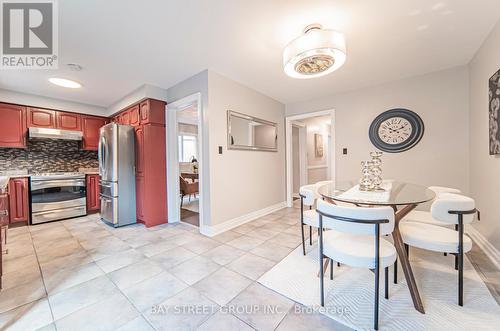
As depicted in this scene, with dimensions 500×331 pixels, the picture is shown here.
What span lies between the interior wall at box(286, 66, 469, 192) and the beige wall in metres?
0.14

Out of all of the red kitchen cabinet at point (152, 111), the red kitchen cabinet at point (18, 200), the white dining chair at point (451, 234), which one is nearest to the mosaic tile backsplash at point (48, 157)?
the red kitchen cabinet at point (18, 200)

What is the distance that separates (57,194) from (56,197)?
6 centimetres

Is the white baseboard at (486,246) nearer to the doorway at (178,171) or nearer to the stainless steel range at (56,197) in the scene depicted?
the doorway at (178,171)

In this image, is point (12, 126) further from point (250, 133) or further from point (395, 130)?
point (395, 130)

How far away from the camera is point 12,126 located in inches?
132

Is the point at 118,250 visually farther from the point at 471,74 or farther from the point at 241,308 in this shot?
the point at 471,74

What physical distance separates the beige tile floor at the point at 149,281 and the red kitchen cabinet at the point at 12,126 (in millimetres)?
1591

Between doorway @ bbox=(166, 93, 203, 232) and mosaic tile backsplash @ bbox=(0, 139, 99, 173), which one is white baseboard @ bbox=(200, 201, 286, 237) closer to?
doorway @ bbox=(166, 93, 203, 232)

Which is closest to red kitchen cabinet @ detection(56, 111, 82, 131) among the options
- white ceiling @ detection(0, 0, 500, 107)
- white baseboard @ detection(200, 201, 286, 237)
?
white ceiling @ detection(0, 0, 500, 107)

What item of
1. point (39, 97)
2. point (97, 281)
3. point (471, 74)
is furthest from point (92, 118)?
point (471, 74)

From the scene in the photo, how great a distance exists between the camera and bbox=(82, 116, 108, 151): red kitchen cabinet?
13.5ft

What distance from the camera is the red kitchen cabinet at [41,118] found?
11.5 ft

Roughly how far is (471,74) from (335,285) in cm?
320

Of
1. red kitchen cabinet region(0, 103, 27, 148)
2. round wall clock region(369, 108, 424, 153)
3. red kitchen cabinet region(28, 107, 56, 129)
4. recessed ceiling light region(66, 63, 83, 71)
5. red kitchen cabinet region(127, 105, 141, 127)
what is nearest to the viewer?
recessed ceiling light region(66, 63, 83, 71)
